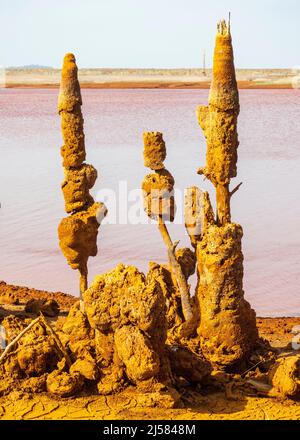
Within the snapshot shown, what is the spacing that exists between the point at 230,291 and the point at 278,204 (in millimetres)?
16041

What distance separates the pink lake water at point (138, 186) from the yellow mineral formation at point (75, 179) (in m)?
5.46

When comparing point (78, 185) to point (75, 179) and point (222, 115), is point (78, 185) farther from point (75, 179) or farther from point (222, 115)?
point (222, 115)

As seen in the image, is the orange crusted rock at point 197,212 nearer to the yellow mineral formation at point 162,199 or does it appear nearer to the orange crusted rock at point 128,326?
the yellow mineral formation at point 162,199

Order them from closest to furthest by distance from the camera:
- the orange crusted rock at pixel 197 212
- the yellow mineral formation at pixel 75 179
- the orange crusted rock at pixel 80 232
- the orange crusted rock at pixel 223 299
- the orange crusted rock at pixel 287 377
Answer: the orange crusted rock at pixel 287 377 → the orange crusted rock at pixel 223 299 → the orange crusted rock at pixel 197 212 → the orange crusted rock at pixel 80 232 → the yellow mineral formation at pixel 75 179

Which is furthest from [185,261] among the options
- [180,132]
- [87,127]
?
[87,127]

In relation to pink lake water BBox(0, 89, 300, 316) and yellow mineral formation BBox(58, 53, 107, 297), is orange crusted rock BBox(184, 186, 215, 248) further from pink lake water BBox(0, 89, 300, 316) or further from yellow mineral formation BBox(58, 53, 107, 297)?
pink lake water BBox(0, 89, 300, 316)

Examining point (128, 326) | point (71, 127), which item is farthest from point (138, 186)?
point (128, 326)

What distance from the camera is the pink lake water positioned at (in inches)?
801

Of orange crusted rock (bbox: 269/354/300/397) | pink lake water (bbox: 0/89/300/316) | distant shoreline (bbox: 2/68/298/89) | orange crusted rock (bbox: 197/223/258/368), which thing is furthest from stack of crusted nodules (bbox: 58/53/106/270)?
distant shoreline (bbox: 2/68/298/89)

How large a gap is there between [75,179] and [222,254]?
9.81 ft

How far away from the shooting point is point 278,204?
27188 millimetres

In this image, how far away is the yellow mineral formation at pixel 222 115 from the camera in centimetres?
1190

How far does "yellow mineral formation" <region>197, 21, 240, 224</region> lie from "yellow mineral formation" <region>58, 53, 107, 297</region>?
2121 mm

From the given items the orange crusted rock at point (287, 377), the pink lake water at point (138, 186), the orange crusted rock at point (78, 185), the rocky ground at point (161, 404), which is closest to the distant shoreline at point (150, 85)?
the pink lake water at point (138, 186)
